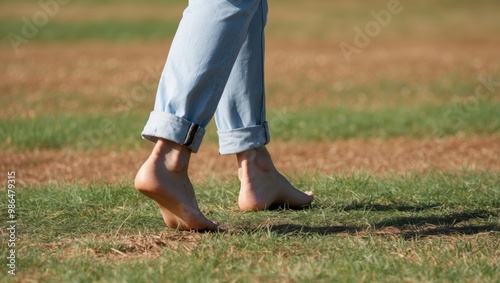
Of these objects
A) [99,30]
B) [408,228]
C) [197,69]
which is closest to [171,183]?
[197,69]

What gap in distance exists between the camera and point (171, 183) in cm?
319

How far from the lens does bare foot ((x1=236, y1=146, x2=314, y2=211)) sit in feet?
12.4

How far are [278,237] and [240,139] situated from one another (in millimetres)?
613

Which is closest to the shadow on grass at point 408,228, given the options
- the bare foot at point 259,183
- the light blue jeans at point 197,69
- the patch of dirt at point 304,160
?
the bare foot at point 259,183

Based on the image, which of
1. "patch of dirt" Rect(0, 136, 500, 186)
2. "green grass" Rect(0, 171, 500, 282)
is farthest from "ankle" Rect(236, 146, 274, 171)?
"patch of dirt" Rect(0, 136, 500, 186)

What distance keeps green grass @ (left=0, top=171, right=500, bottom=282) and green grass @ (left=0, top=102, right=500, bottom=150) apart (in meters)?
2.35

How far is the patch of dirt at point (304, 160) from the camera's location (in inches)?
212

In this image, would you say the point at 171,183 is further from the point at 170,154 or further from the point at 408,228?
the point at 408,228

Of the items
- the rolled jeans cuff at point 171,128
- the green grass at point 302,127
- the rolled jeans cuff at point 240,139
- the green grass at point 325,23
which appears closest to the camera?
the rolled jeans cuff at point 171,128

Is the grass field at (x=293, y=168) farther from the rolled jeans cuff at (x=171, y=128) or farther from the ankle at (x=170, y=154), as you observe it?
the rolled jeans cuff at (x=171, y=128)

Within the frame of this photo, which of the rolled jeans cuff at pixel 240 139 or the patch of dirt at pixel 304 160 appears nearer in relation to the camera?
the rolled jeans cuff at pixel 240 139

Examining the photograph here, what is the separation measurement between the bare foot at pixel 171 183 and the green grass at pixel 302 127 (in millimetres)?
3491

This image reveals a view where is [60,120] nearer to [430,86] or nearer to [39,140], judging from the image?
[39,140]

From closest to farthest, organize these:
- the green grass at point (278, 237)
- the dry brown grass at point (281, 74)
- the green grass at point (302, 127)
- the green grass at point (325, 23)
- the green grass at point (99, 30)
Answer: the green grass at point (278, 237) < the green grass at point (302, 127) < the dry brown grass at point (281, 74) < the green grass at point (99, 30) < the green grass at point (325, 23)
